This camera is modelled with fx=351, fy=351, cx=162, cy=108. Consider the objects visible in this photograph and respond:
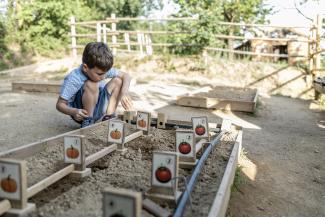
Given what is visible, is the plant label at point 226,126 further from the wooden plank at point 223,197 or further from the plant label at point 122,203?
the plant label at point 122,203

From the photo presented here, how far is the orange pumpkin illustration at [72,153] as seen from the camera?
199 cm

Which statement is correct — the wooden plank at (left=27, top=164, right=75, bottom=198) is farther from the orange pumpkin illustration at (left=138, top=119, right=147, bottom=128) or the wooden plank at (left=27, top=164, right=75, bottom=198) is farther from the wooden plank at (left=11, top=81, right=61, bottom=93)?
the wooden plank at (left=11, top=81, right=61, bottom=93)

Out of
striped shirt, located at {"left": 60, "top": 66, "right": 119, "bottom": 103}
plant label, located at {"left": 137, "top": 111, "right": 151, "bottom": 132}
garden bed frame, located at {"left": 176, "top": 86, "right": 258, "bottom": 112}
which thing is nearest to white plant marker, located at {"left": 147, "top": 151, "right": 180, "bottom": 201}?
plant label, located at {"left": 137, "top": 111, "right": 151, "bottom": 132}

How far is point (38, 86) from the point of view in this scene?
22.0 feet

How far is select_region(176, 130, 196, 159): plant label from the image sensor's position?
2166 mm

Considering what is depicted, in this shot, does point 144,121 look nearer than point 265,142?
Yes

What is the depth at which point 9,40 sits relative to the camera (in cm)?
1490

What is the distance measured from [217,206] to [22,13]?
621 inches

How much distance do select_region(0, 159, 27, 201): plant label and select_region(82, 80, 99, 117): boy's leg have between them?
1857 mm

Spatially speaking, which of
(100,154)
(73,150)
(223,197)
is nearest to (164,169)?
(223,197)

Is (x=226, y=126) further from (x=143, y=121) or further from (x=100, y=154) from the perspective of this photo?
(x=100, y=154)

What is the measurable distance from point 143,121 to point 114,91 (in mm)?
670

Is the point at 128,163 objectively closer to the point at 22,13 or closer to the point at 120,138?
the point at 120,138

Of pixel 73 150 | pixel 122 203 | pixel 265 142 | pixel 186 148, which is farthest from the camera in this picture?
pixel 265 142
